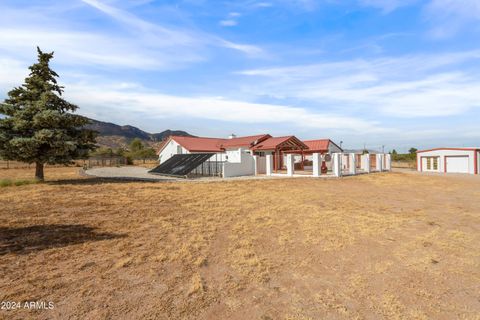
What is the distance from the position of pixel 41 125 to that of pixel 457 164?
135 feet

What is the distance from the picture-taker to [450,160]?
1310 inches

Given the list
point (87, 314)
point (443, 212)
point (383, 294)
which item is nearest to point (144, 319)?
point (87, 314)

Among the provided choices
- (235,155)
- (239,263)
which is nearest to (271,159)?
(235,155)

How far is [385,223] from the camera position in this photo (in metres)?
8.51

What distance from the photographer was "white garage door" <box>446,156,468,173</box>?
105ft

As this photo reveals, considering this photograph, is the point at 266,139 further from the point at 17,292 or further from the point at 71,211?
the point at 17,292

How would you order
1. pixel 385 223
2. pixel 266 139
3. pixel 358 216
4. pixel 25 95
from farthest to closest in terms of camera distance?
1. pixel 266 139
2. pixel 25 95
3. pixel 358 216
4. pixel 385 223

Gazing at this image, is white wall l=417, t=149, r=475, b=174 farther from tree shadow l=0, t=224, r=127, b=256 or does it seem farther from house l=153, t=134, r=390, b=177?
tree shadow l=0, t=224, r=127, b=256

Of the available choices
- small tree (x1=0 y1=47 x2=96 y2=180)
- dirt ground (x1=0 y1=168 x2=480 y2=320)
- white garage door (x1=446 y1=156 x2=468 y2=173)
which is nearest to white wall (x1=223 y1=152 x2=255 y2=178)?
small tree (x1=0 y1=47 x2=96 y2=180)

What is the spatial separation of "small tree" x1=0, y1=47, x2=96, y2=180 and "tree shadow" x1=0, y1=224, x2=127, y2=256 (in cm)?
1203

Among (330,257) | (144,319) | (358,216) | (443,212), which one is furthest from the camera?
(443,212)

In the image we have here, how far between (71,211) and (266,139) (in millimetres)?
27708

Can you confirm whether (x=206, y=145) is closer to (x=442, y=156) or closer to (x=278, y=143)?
(x=278, y=143)

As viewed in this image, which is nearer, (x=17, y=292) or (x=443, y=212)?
(x=17, y=292)
